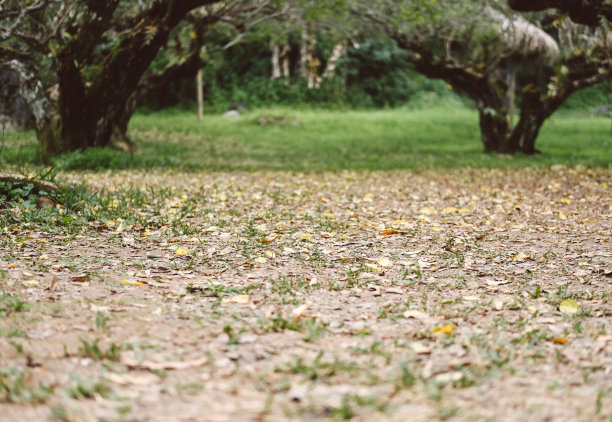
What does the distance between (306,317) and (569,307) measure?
1.67 m

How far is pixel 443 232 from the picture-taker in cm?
593

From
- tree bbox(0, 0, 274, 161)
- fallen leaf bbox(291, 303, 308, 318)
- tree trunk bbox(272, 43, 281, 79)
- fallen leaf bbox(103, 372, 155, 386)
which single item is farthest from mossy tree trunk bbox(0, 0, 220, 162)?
tree trunk bbox(272, 43, 281, 79)

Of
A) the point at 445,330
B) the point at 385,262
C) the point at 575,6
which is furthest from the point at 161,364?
the point at 575,6

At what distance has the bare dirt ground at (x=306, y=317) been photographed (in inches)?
92.8

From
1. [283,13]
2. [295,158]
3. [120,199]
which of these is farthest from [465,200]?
[283,13]

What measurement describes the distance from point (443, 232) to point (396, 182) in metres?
4.04

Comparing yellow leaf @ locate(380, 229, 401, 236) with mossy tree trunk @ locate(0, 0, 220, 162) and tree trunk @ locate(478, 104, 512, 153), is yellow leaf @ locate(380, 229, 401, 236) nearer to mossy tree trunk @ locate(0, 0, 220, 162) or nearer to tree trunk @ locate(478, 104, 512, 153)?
mossy tree trunk @ locate(0, 0, 220, 162)

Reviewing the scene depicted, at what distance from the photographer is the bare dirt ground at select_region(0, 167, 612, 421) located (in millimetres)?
2357

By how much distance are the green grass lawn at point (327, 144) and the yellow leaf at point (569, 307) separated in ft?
24.0

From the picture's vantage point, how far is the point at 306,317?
11.1ft

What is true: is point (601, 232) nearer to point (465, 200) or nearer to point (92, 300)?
point (465, 200)

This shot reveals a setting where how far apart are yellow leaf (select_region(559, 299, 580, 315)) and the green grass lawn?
7.33 m

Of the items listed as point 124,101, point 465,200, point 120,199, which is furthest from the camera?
point 124,101

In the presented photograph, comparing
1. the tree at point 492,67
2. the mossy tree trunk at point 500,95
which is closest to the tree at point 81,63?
the tree at point 492,67
